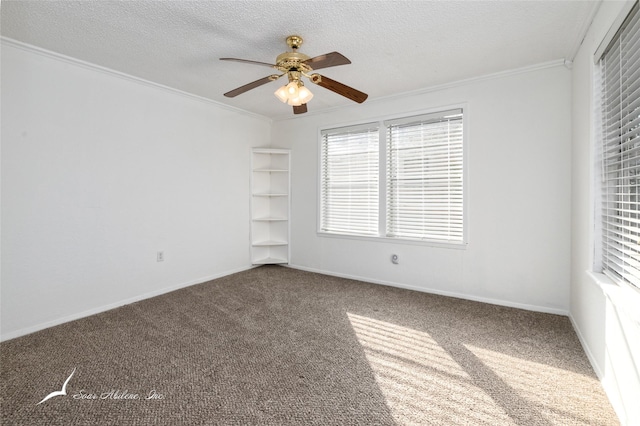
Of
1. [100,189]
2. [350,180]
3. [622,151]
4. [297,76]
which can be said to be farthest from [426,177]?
[100,189]

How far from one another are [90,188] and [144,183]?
0.53 m

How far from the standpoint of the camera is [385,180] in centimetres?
400

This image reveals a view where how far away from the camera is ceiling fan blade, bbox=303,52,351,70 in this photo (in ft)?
6.56

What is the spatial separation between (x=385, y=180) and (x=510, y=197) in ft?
4.62

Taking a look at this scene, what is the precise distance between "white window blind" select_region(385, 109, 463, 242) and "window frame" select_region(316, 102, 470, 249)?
0.15 feet

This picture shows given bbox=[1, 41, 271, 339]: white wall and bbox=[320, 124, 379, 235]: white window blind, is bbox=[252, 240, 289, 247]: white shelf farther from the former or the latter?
bbox=[320, 124, 379, 235]: white window blind

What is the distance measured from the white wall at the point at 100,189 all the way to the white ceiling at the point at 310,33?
1.23 feet

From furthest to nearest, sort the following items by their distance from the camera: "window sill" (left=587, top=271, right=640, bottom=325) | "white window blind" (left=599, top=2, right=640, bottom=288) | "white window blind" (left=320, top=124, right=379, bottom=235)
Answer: "white window blind" (left=320, top=124, right=379, bottom=235) → "white window blind" (left=599, top=2, right=640, bottom=288) → "window sill" (left=587, top=271, right=640, bottom=325)

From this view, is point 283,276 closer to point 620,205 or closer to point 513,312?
point 513,312

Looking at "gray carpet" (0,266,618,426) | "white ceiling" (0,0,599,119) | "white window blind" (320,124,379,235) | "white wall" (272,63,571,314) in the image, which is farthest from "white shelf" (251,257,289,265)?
"white ceiling" (0,0,599,119)

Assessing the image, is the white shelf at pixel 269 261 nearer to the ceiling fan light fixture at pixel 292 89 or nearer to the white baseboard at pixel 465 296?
the white baseboard at pixel 465 296

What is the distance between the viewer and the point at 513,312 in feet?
9.93

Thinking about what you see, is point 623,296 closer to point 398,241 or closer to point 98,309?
point 398,241

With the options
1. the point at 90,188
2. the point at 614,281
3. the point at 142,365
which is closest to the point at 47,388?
the point at 142,365
